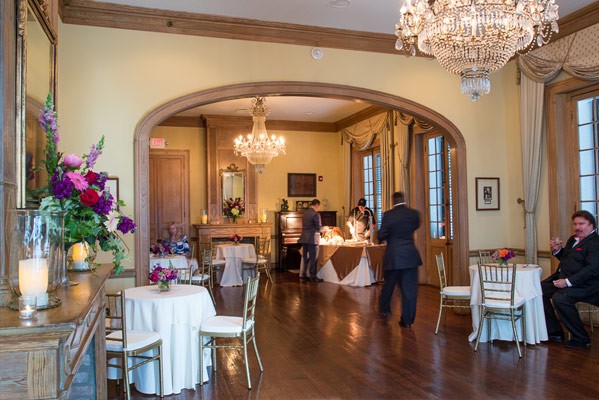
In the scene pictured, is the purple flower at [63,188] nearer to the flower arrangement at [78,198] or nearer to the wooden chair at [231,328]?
the flower arrangement at [78,198]

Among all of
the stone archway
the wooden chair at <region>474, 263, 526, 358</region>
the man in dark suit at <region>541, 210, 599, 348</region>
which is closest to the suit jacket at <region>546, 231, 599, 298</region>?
the man in dark suit at <region>541, 210, 599, 348</region>

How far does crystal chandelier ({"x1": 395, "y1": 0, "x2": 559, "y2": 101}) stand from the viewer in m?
4.40

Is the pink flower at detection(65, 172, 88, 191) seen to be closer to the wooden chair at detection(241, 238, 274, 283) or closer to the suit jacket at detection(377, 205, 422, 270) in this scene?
the suit jacket at detection(377, 205, 422, 270)

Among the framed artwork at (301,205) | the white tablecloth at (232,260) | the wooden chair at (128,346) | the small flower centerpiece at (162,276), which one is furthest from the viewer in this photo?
the framed artwork at (301,205)

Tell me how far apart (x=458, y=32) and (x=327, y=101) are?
6997mm

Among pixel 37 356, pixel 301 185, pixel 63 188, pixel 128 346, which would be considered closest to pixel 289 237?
pixel 301 185

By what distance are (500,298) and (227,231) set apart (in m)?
7.67

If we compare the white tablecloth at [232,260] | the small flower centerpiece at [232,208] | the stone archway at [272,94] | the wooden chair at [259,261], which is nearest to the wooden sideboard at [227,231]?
the small flower centerpiece at [232,208]

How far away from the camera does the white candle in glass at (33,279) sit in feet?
6.49

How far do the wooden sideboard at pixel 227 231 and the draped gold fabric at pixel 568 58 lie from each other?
7.07 meters

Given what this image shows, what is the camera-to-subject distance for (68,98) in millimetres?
6043

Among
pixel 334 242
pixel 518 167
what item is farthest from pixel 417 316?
pixel 334 242

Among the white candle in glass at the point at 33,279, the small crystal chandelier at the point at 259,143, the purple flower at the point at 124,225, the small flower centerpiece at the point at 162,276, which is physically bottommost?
the small flower centerpiece at the point at 162,276

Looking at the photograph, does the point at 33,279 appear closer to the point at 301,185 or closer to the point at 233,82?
the point at 233,82
